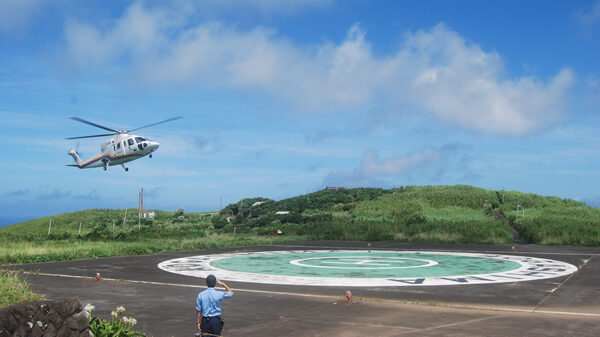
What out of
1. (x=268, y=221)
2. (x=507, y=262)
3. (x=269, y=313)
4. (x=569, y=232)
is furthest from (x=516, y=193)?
(x=269, y=313)

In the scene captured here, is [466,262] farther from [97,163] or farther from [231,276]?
[97,163]

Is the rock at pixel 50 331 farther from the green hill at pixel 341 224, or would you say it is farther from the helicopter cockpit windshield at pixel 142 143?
the helicopter cockpit windshield at pixel 142 143

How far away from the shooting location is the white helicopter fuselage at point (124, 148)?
39.0m

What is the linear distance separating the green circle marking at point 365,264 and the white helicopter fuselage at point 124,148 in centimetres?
1472

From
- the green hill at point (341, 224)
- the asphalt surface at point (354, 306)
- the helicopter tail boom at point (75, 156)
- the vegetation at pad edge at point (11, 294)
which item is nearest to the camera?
the vegetation at pad edge at point (11, 294)

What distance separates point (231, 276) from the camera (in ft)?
66.2

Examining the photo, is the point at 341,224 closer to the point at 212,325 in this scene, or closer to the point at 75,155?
the point at 75,155

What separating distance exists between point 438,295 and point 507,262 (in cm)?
1119

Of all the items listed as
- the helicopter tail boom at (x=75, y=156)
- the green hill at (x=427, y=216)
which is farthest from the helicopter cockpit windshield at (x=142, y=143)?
the green hill at (x=427, y=216)

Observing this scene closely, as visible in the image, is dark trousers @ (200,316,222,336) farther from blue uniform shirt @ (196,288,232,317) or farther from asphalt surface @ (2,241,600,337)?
asphalt surface @ (2,241,600,337)

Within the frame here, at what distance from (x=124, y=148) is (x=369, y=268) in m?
24.0

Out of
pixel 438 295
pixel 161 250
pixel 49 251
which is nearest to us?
pixel 438 295

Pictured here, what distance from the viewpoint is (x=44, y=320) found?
8016 millimetres

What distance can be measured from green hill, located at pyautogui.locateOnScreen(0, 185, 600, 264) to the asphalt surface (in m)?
12.0
